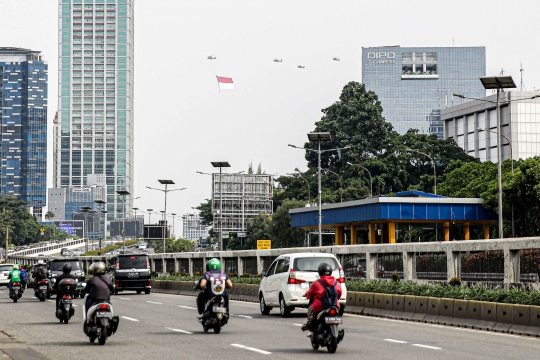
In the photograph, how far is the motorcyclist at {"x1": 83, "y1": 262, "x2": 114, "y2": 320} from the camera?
1825 centimetres

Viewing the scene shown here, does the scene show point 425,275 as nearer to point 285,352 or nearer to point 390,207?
point 285,352

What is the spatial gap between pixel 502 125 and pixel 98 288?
147 meters

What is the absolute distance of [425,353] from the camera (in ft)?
53.0

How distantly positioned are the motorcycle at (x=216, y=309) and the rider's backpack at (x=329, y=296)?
4.38 meters

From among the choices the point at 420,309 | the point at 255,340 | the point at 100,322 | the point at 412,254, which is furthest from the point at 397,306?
the point at 100,322

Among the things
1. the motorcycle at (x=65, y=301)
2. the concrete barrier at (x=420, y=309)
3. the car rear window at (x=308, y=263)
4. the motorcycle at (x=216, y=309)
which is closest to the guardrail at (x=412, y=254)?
the concrete barrier at (x=420, y=309)

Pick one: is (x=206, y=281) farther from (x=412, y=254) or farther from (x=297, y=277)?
(x=412, y=254)

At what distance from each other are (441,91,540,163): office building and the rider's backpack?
14162 cm

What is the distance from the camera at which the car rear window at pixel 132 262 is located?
47438 millimetres

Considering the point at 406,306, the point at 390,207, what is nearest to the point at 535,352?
the point at 406,306

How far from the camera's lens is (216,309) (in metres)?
20.4

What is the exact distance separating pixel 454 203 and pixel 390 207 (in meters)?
5.14

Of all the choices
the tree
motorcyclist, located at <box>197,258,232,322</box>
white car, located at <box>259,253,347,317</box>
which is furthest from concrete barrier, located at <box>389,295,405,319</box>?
the tree

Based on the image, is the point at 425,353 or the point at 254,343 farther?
→ the point at 254,343
